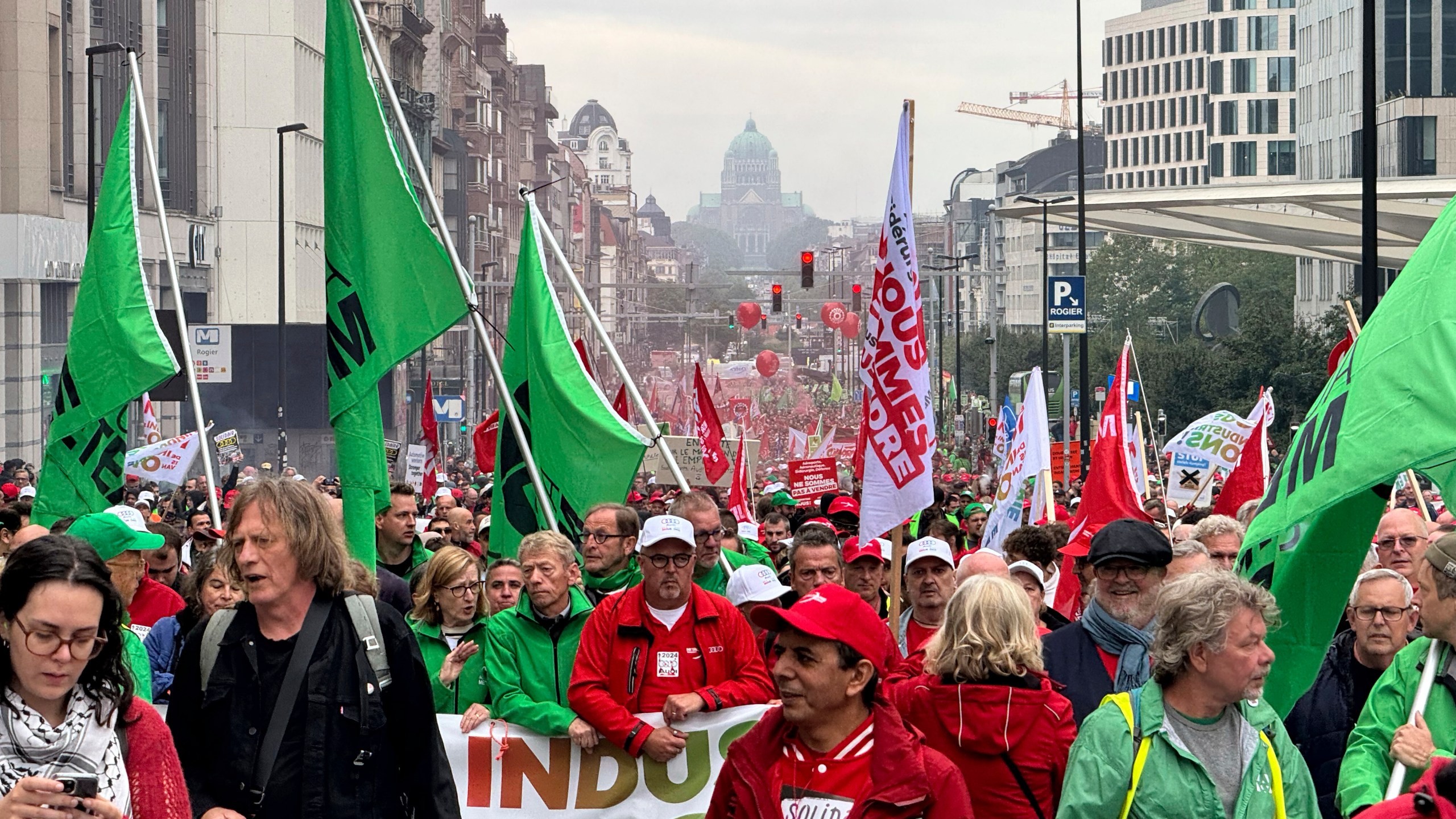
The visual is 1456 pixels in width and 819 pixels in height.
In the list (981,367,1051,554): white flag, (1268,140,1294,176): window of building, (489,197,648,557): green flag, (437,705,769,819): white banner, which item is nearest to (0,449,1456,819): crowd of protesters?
(437,705,769,819): white banner

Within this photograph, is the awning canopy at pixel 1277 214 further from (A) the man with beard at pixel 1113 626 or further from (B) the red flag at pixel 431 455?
(A) the man with beard at pixel 1113 626

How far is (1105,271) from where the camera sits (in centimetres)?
12281

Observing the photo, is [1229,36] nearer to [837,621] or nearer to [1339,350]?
[1339,350]

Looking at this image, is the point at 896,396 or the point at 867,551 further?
the point at 896,396

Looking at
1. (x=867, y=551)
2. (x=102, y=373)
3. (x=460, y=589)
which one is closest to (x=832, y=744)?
(x=460, y=589)

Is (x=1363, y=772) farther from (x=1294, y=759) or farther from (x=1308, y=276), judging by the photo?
(x=1308, y=276)

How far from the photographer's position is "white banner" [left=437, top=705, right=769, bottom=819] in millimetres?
6859

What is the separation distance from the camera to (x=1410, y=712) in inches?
193

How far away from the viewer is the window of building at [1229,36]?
150m

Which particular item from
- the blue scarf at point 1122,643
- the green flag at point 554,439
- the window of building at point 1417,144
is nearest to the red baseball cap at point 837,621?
the blue scarf at point 1122,643

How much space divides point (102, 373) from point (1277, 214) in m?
33.5

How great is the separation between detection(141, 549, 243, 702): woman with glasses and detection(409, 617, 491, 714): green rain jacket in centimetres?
69

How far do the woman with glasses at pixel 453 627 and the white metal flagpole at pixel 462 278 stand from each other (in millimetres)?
1766

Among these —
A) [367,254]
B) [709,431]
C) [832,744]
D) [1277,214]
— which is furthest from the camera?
[1277,214]
